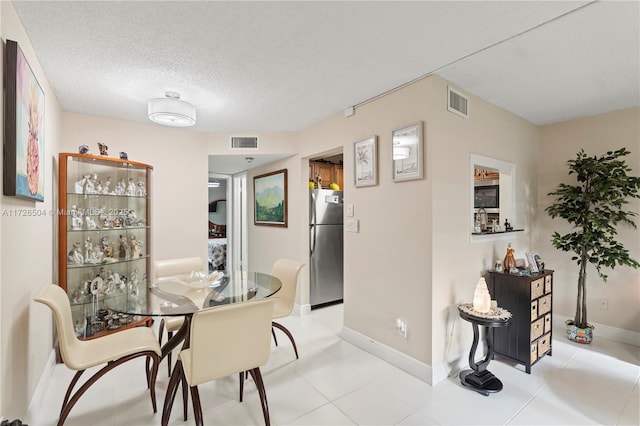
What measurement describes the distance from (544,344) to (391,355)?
1403mm

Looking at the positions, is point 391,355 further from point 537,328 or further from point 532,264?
point 532,264

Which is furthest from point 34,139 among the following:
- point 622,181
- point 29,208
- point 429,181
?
point 622,181

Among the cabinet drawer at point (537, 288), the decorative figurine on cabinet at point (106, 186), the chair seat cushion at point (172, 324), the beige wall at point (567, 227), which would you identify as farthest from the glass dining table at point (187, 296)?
the beige wall at point (567, 227)

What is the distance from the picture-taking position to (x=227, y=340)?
1648mm

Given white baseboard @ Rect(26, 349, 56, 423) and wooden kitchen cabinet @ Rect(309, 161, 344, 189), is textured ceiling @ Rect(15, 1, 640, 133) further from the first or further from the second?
white baseboard @ Rect(26, 349, 56, 423)

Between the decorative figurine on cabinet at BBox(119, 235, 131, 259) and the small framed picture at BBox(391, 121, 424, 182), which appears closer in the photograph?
the small framed picture at BBox(391, 121, 424, 182)

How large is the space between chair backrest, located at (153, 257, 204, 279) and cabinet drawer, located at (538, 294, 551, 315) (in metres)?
3.28

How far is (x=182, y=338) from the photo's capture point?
2209 mm

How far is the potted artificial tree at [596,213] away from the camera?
9.41 feet

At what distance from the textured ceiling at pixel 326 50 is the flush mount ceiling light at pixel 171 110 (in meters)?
0.10

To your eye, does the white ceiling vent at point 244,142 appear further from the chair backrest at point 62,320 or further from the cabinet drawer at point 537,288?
the cabinet drawer at point 537,288

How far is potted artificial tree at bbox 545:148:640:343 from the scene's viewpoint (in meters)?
2.87

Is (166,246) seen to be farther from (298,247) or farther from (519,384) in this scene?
(519,384)

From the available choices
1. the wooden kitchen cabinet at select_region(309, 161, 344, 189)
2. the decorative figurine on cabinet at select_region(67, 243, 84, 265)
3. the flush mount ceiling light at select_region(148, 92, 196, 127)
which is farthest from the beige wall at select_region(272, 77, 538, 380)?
the decorative figurine on cabinet at select_region(67, 243, 84, 265)
